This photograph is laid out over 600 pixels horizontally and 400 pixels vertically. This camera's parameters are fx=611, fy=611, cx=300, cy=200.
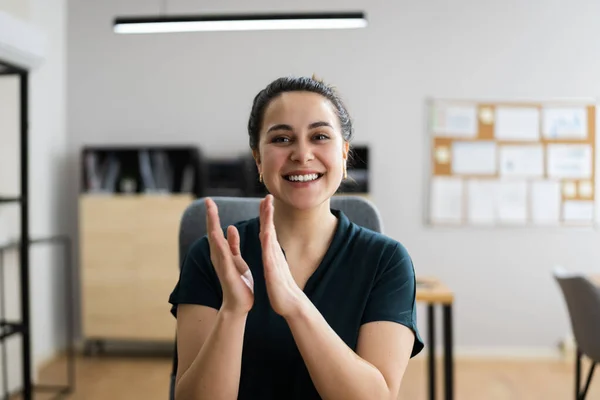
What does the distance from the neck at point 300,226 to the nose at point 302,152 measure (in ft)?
0.40

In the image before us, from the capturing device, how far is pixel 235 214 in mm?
1579

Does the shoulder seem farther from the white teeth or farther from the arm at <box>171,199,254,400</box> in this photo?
the arm at <box>171,199,254,400</box>

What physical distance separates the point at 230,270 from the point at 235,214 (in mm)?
544

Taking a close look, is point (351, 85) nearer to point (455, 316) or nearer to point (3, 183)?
point (455, 316)

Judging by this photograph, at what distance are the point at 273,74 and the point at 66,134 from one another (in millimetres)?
1681

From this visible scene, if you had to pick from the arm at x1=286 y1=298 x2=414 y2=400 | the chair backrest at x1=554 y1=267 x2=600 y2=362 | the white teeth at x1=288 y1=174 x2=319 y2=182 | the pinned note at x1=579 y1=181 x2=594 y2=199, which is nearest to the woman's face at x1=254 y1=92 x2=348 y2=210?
the white teeth at x1=288 y1=174 x2=319 y2=182

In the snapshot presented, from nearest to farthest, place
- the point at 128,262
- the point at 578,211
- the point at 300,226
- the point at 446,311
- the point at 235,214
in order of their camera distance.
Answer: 1. the point at 300,226
2. the point at 235,214
3. the point at 446,311
4. the point at 128,262
5. the point at 578,211

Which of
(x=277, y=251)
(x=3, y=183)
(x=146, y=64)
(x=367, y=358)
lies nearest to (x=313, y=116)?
(x=277, y=251)

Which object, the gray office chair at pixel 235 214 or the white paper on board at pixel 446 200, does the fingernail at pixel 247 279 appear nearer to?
the gray office chair at pixel 235 214

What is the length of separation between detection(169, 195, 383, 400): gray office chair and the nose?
1.24ft

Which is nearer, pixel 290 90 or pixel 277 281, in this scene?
pixel 277 281

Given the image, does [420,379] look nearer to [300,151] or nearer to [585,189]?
[585,189]

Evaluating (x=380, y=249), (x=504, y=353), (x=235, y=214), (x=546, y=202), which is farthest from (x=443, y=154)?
(x=380, y=249)

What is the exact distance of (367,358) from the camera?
112cm
